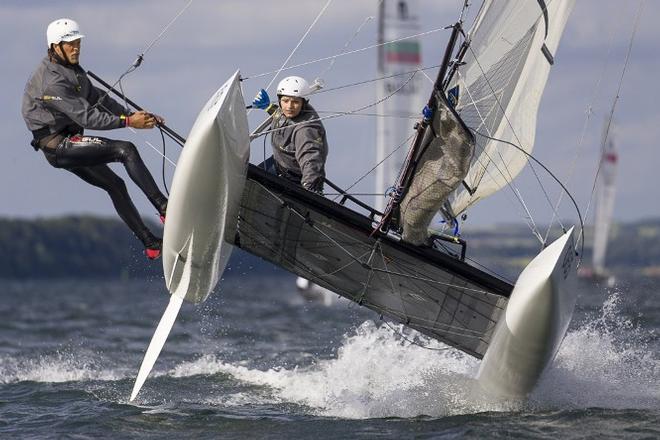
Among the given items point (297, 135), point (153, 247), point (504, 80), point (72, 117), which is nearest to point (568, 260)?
point (297, 135)

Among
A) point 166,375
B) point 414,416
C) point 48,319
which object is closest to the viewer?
point 414,416

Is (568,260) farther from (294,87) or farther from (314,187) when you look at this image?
(294,87)

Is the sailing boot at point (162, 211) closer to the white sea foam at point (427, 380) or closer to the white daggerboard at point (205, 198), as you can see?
the white daggerboard at point (205, 198)

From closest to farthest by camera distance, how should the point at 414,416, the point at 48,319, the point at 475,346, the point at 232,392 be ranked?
the point at 414,416 → the point at 475,346 → the point at 232,392 → the point at 48,319

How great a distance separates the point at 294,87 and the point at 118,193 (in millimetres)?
1363

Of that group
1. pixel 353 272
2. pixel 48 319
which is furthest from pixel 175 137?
pixel 48 319

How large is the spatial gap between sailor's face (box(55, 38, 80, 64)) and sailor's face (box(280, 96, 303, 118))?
136 centimetres

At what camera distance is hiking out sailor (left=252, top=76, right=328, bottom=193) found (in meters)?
8.45

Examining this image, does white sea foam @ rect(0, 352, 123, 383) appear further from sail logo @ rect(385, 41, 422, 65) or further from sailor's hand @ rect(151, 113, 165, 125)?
sail logo @ rect(385, 41, 422, 65)

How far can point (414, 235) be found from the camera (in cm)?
838

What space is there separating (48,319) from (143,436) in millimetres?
15019

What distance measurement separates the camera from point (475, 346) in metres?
8.82

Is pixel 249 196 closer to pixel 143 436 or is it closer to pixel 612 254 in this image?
pixel 143 436

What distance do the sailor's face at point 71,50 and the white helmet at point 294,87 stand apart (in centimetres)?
133
